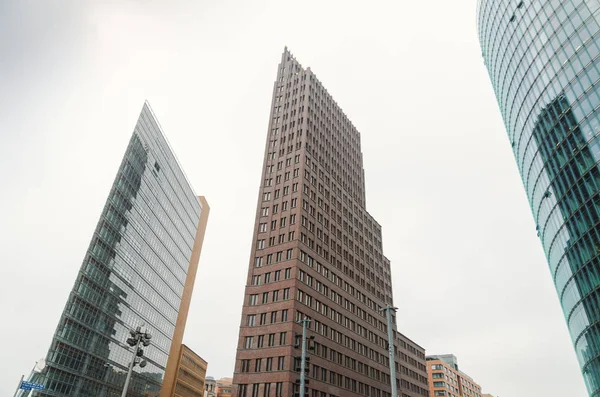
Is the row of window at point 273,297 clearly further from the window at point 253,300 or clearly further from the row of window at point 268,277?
the row of window at point 268,277

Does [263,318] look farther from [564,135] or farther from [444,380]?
[444,380]

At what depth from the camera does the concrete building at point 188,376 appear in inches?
5420

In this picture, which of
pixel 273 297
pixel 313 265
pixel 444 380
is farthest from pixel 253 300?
pixel 444 380

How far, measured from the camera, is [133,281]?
355 ft

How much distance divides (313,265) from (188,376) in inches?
3777

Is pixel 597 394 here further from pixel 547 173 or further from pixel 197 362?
pixel 197 362

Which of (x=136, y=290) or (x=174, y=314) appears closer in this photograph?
(x=136, y=290)

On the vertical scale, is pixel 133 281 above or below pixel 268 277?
above

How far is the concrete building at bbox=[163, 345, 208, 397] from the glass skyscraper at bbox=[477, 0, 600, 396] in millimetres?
112187

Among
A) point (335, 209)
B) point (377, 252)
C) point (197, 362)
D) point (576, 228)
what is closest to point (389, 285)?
point (377, 252)

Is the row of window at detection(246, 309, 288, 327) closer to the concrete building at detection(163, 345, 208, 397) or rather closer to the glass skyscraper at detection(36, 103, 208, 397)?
the glass skyscraper at detection(36, 103, 208, 397)

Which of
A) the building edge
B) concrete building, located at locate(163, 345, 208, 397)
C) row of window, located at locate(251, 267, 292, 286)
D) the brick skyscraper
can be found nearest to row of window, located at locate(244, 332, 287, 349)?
the brick skyscraper

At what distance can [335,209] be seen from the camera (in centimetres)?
8969

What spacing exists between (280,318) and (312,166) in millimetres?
32862
